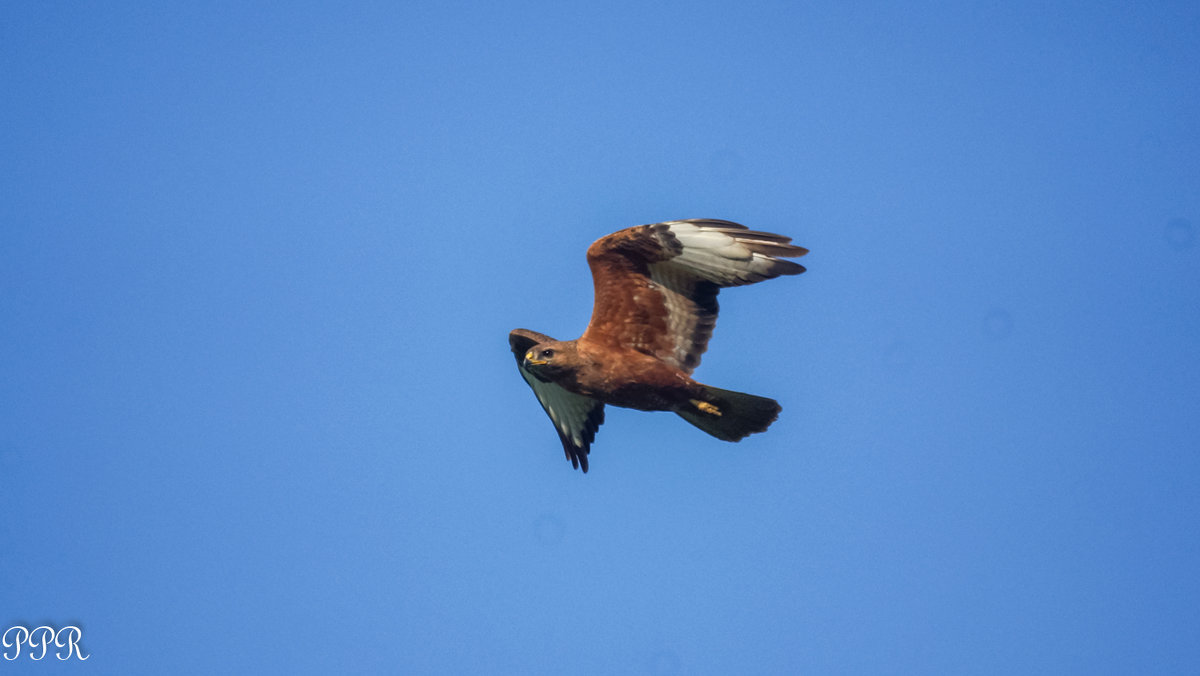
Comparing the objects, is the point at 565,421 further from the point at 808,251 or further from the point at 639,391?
the point at 808,251

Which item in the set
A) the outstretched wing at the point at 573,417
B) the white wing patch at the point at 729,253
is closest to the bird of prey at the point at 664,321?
the white wing patch at the point at 729,253

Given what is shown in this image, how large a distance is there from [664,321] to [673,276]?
0.48m

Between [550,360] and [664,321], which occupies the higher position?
[664,321]

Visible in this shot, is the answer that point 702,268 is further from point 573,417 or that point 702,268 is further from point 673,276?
point 573,417

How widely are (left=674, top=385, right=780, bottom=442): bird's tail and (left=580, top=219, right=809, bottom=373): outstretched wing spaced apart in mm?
429

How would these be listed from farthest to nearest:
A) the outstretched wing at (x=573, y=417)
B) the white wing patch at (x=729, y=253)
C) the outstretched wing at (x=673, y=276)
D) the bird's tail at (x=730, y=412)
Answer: the outstretched wing at (x=573, y=417) < the bird's tail at (x=730, y=412) < the outstretched wing at (x=673, y=276) < the white wing patch at (x=729, y=253)

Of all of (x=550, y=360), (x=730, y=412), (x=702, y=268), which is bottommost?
(x=730, y=412)

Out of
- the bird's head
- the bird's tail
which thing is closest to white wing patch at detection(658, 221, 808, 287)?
the bird's tail

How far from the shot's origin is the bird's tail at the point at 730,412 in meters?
12.7

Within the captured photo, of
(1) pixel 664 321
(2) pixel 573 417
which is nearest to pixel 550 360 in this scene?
(1) pixel 664 321

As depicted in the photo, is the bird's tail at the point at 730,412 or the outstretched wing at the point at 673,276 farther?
the bird's tail at the point at 730,412

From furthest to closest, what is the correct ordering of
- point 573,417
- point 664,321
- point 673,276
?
point 573,417 → point 664,321 → point 673,276

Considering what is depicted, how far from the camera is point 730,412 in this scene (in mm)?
12812

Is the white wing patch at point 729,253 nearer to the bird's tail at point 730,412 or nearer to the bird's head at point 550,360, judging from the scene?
the bird's tail at point 730,412
